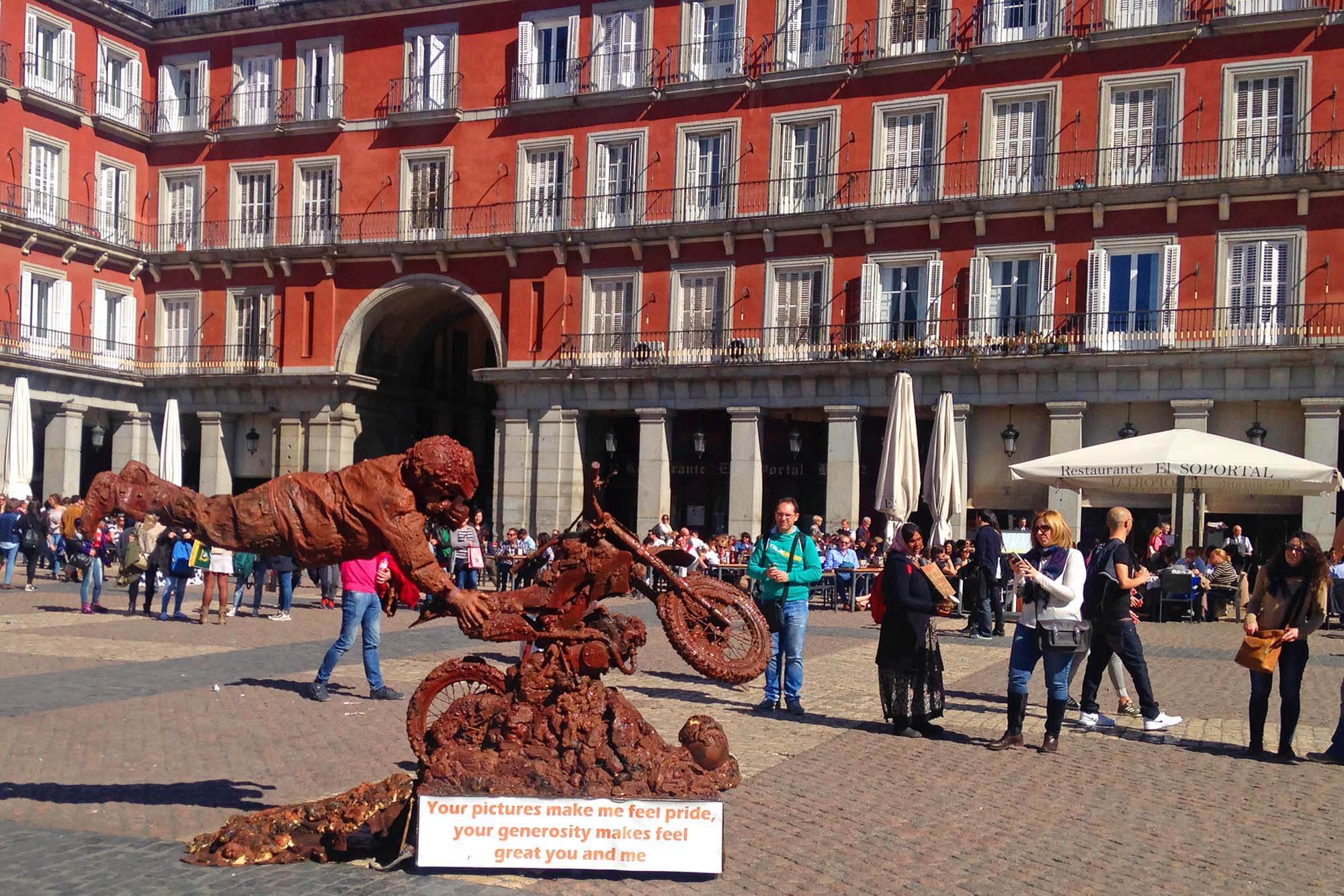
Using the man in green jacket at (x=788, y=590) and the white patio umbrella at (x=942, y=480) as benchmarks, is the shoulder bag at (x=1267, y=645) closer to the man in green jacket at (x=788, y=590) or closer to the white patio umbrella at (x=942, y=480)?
the man in green jacket at (x=788, y=590)

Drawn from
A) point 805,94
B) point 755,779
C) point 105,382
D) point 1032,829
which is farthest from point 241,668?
point 105,382

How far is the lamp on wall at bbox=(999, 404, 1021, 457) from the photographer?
28.9m

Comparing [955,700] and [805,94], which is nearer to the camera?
[955,700]

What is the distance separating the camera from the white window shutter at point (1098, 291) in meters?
28.5

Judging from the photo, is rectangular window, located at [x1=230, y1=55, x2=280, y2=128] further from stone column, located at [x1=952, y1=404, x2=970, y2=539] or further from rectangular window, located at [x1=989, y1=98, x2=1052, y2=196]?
stone column, located at [x1=952, y1=404, x2=970, y2=539]

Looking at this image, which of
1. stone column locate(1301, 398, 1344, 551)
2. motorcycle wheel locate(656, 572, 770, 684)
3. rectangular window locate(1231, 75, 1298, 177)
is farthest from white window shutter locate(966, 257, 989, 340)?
motorcycle wheel locate(656, 572, 770, 684)

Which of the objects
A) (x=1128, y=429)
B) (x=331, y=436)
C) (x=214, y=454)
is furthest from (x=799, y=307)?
(x=214, y=454)

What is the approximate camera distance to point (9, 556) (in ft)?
76.2

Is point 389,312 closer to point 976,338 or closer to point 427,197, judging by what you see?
point 427,197

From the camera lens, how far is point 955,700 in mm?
12172

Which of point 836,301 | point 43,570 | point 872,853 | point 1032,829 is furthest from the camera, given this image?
point 836,301

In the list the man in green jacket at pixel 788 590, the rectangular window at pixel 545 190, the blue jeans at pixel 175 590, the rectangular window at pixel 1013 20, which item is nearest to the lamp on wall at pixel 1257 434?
the rectangular window at pixel 1013 20

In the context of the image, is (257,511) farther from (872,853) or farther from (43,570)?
(43,570)

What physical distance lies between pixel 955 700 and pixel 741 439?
19756mm
